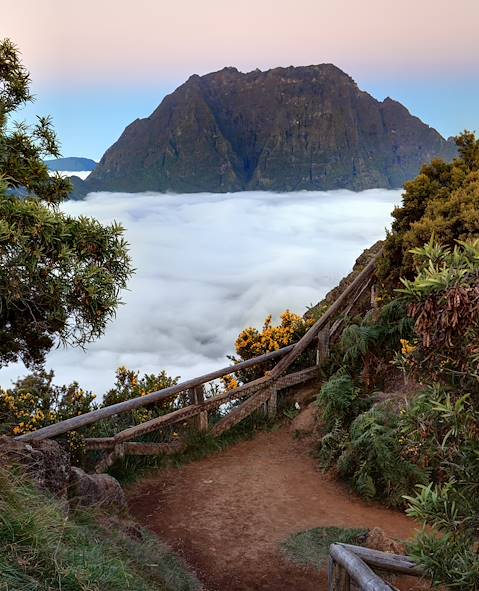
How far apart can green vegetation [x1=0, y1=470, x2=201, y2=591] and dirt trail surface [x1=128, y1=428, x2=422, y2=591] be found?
71 cm

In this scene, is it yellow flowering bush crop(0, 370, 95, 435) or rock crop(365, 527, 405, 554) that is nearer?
rock crop(365, 527, 405, 554)

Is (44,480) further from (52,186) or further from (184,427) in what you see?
(184,427)

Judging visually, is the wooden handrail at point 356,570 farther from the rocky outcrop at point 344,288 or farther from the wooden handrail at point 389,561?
the rocky outcrop at point 344,288

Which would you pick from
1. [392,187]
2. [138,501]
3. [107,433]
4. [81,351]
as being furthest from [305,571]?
[392,187]

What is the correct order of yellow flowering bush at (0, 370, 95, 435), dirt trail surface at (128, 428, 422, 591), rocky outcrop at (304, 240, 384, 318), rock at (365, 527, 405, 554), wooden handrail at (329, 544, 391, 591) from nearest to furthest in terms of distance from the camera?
wooden handrail at (329, 544, 391, 591) → rock at (365, 527, 405, 554) → dirt trail surface at (128, 428, 422, 591) → yellow flowering bush at (0, 370, 95, 435) → rocky outcrop at (304, 240, 384, 318)

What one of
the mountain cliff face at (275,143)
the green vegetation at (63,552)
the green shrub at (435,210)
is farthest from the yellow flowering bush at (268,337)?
the mountain cliff face at (275,143)

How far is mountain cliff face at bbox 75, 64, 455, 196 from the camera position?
13262 cm

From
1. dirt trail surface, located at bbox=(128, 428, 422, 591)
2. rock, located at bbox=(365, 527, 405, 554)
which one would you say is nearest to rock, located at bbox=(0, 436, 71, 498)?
dirt trail surface, located at bbox=(128, 428, 422, 591)

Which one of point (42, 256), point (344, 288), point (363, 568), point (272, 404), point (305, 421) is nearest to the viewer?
point (363, 568)

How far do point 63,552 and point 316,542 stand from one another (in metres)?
Result: 3.28

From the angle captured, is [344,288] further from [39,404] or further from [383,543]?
[383,543]

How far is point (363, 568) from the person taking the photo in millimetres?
3795

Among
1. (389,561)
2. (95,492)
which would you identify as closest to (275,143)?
(95,492)

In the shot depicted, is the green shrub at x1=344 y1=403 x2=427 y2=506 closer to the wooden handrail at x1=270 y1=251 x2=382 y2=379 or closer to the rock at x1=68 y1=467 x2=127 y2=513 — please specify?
the wooden handrail at x1=270 y1=251 x2=382 y2=379
